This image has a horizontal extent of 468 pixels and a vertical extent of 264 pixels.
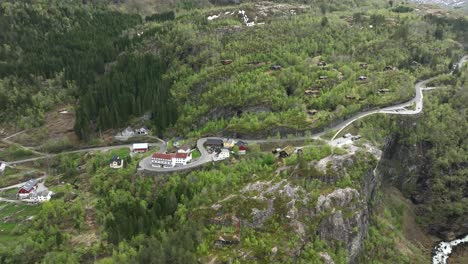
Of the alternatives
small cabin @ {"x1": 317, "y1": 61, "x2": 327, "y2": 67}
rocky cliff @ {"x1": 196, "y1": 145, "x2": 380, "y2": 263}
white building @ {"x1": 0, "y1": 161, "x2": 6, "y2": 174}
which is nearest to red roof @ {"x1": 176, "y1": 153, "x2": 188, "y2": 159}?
rocky cliff @ {"x1": 196, "y1": 145, "x2": 380, "y2": 263}

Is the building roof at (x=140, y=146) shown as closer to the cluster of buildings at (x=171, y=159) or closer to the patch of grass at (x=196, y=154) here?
the cluster of buildings at (x=171, y=159)

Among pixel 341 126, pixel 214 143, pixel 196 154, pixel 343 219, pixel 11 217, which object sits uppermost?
pixel 341 126

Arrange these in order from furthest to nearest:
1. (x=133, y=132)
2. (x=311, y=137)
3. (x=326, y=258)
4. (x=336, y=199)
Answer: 1. (x=133, y=132)
2. (x=311, y=137)
3. (x=336, y=199)
4. (x=326, y=258)

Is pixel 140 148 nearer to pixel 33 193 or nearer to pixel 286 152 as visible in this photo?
pixel 33 193

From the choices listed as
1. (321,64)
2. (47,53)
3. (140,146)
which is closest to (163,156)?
(140,146)

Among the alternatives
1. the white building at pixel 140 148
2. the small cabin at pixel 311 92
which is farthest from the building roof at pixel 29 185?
the small cabin at pixel 311 92

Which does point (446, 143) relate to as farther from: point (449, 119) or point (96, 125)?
point (96, 125)
